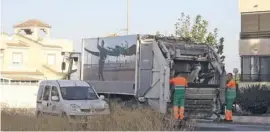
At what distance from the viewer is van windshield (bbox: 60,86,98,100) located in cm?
1789

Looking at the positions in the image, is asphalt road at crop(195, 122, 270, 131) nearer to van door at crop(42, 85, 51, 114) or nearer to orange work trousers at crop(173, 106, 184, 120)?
orange work trousers at crop(173, 106, 184, 120)

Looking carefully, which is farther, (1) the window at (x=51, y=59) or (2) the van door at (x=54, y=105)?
(1) the window at (x=51, y=59)

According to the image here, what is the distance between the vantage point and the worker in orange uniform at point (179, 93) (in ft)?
58.4

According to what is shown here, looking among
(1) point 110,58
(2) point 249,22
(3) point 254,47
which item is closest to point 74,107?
(1) point 110,58

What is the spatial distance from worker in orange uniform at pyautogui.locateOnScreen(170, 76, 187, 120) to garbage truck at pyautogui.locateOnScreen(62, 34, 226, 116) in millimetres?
293

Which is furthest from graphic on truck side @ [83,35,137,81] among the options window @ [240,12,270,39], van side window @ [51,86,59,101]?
window @ [240,12,270,39]

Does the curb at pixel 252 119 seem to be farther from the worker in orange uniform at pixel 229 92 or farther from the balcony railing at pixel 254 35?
the balcony railing at pixel 254 35

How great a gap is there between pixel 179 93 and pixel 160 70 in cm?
97

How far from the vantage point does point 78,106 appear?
16.9 meters

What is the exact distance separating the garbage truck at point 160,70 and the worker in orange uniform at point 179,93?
29cm

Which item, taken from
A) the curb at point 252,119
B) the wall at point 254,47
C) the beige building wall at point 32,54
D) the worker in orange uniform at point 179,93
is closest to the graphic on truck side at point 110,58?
the worker in orange uniform at point 179,93

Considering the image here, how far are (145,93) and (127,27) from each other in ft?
68.0

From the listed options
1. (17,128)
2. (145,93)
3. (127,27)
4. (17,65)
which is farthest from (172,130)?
(17,65)

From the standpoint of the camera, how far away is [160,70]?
60.1 feet
